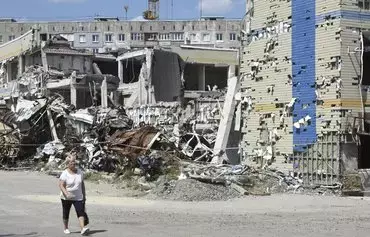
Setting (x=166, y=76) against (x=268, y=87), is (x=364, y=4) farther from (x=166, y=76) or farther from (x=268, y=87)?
(x=166, y=76)

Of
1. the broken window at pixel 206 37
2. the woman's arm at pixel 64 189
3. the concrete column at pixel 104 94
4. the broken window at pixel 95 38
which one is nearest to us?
the woman's arm at pixel 64 189

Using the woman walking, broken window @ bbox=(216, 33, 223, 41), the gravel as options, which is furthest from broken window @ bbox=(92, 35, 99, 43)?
the woman walking

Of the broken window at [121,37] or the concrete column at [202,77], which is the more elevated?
the broken window at [121,37]

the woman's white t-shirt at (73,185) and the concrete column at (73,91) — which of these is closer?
the woman's white t-shirt at (73,185)

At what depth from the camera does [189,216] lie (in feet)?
49.8

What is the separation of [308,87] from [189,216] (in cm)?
933

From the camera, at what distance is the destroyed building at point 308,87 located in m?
21.4

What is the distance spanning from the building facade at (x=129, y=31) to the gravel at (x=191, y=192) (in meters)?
80.1

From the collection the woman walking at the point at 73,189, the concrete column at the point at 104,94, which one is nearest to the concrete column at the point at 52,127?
the concrete column at the point at 104,94

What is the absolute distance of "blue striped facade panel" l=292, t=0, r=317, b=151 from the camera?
22.3 meters

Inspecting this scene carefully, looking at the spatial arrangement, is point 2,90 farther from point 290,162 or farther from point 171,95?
point 290,162

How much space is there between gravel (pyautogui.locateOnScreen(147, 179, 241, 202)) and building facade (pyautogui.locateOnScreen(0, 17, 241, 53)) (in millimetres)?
80137

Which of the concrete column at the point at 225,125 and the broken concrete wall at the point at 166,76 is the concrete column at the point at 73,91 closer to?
the broken concrete wall at the point at 166,76

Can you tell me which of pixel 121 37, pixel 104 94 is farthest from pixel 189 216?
pixel 121 37
